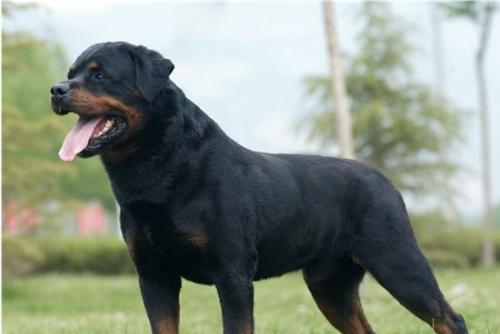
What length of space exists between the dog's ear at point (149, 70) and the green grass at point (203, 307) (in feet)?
9.52

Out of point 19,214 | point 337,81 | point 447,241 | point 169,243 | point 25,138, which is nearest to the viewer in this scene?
point 169,243

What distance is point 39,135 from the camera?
18.4m

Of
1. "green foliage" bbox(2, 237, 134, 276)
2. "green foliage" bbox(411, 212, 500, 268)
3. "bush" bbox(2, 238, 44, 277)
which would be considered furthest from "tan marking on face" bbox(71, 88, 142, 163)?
"green foliage" bbox(2, 237, 134, 276)

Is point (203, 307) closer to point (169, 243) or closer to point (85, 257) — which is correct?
point (169, 243)

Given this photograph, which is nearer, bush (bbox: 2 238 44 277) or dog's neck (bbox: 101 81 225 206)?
dog's neck (bbox: 101 81 225 206)

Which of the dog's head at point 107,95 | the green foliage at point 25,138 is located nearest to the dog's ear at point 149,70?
the dog's head at point 107,95

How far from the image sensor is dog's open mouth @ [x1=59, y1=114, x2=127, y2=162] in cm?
519

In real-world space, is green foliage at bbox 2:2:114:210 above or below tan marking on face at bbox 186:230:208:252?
below

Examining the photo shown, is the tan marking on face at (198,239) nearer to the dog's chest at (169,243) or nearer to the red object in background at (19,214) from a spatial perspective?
the dog's chest at (169,243)

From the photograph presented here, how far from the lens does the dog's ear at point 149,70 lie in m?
5.28

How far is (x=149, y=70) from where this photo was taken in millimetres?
5324

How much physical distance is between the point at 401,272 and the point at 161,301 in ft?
5.07

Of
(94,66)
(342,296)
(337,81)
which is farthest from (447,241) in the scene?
(94,66)

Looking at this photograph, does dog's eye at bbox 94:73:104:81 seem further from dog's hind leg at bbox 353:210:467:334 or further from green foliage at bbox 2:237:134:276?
green foliage at bbox 2:237:134:276
